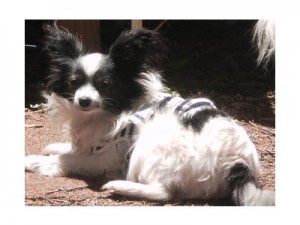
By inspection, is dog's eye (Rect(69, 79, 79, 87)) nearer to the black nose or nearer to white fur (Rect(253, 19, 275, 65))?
the black nose

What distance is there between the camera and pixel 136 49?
12.3 ft

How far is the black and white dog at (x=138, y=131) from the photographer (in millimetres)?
3457

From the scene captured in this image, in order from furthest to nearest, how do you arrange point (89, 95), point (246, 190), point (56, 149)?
point (56, 149), point (89, 95), point (246, 190)

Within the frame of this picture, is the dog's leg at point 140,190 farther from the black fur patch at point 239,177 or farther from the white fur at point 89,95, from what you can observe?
the white fur at point 89,95

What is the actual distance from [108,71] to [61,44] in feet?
1.32

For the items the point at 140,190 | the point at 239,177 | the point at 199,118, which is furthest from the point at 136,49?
the point at 239,177

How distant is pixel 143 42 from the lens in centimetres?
373

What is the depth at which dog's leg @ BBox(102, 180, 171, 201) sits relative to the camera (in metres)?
3.47

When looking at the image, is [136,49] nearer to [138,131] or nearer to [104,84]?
[104,84]

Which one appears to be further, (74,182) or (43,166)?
(43,166)

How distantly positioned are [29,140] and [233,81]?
196 cm

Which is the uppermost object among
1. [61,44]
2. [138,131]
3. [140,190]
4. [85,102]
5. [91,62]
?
[61,44]

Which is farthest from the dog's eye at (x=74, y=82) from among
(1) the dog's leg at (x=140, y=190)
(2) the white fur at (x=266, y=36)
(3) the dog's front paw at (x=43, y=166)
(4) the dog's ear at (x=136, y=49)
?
(2) the white fur at (x=266, y=36)
